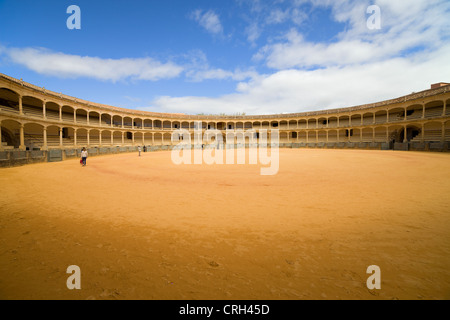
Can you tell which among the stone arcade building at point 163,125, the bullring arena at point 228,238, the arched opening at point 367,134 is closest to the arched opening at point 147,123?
the stone arcade building at point 163,125

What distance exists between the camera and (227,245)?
3486 mm

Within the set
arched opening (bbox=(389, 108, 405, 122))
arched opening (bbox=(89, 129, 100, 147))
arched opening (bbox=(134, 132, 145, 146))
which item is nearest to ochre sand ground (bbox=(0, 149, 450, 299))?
arched opening (bbox=(89, 129, 100, 147))

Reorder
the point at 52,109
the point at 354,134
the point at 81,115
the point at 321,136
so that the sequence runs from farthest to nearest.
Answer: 1. the point at 321,136
2. the point at 354,134
3. the point at 81,115
4. the point at 52,109

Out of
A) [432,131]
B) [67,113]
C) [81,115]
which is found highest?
[81,115]

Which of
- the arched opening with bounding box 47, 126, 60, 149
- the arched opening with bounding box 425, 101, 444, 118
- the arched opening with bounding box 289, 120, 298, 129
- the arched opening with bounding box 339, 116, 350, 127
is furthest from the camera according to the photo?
the arched opening with bounding box 289, 120, 298, 129

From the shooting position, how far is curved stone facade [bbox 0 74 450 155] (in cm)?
2270

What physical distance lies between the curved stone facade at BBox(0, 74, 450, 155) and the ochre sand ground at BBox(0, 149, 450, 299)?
23780mm

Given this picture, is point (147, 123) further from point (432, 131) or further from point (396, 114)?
point (432, 131)

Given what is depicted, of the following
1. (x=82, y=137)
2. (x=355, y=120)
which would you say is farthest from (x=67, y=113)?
(x=355, y=120)

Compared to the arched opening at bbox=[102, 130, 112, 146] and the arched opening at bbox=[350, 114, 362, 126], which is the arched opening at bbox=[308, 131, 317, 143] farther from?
the arched opening at bbox=[102, 130, 112, 146]

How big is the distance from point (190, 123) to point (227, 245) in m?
48.4

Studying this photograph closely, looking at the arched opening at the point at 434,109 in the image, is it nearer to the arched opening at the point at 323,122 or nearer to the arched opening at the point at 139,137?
the arched opening at the point at 323,122

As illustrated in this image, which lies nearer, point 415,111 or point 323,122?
point 415,111
